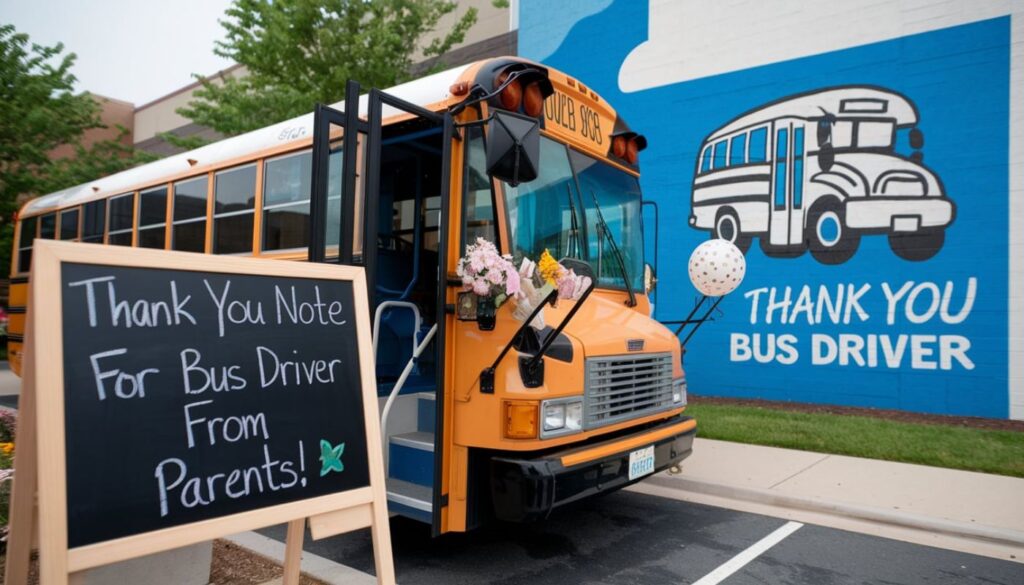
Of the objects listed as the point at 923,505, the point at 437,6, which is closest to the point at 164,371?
the point at 923,505

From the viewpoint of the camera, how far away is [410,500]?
3.55 m

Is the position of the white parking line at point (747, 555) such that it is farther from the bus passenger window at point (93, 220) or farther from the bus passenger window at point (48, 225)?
the bus passenger window at point (48, 225)

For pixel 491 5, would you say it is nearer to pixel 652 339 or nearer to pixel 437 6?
pixel 437 6

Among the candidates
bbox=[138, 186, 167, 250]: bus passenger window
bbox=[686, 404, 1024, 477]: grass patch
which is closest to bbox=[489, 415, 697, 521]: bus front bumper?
bbox=[686, 404, 1024, 477]: grass patch

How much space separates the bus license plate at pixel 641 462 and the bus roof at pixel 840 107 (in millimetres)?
6708

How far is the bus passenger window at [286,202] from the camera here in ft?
15.5

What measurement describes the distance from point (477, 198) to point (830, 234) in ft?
22.1

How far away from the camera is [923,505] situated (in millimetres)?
4871

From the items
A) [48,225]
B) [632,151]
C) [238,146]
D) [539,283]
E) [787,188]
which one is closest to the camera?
[539,283]

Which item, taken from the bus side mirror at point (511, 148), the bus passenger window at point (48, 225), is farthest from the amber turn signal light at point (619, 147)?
the bus passenger window at point (48, 225)

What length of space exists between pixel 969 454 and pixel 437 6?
988cm

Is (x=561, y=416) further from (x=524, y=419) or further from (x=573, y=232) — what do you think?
(x=573, y=232)

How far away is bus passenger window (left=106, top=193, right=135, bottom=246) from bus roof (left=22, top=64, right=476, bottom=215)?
0.11 m

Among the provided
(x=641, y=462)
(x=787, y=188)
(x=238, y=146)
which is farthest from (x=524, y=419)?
(x=787, y=188)
